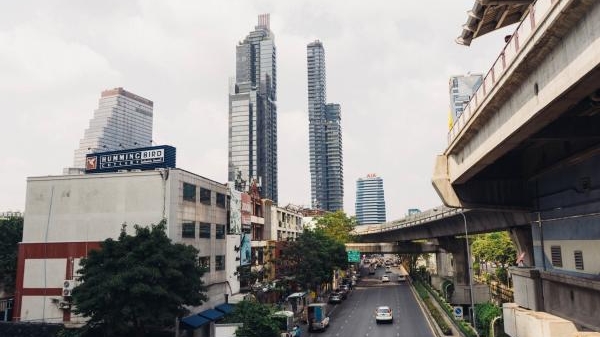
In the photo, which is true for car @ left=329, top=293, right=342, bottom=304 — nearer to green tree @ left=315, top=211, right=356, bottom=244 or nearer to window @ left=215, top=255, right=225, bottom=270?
green tree @ left=315, top=211, right=356, bottom=244

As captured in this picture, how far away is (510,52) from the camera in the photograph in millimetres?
Result: 17969

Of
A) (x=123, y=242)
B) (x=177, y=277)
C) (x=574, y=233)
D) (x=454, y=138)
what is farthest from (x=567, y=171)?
(x=123, y=242)

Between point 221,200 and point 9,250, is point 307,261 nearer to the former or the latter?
point 221,200

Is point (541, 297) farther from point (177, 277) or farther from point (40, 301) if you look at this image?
point (40, 301)

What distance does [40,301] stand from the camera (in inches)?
1554

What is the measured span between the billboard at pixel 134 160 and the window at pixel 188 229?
5735 millimetres

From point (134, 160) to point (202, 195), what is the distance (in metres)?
6.91

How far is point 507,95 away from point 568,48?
18.4 ft

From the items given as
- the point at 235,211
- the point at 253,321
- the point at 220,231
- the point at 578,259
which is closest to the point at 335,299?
the point at 235,211

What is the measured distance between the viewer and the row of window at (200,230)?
4112cm

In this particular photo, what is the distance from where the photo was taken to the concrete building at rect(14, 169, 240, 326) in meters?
39.6

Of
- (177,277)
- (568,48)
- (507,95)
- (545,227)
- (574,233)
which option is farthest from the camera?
(177,277)

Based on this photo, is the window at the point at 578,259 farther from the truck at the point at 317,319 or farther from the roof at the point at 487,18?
the truck at the point at 317,319

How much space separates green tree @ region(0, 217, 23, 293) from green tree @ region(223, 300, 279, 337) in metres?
28.6
